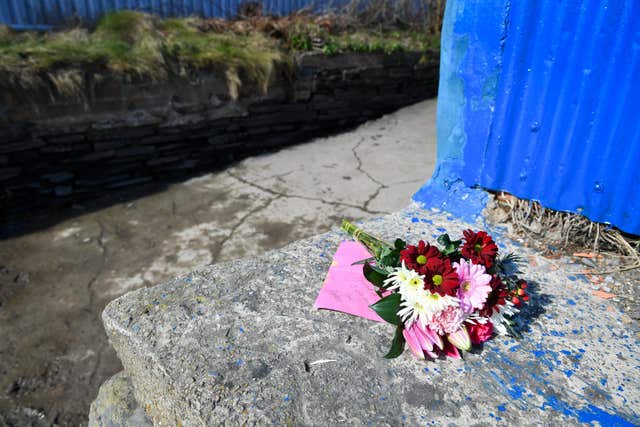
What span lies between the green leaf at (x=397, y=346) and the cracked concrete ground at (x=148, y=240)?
160 centimetres

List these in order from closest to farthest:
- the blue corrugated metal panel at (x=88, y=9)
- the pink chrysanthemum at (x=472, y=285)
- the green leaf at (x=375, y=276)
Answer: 1. the pink chrysanthemum at (x=472, y=285)
2. the green leaf at (x=375, y=276)
3. the blue corrugated metal panel at (x=88, y=9)

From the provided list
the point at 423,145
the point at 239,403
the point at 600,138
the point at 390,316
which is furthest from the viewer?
the point at 423,145

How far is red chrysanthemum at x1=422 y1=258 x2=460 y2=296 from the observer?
1119 mm

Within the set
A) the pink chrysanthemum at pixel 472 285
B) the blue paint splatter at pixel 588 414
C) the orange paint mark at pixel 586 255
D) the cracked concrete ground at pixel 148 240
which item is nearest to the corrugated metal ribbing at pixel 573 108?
the orange paint mark at pixel 586 255

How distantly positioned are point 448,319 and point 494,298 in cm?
16

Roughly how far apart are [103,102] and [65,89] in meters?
0.28

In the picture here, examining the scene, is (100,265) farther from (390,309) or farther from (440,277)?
(440,277)

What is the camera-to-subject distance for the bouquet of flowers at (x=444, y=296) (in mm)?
1135

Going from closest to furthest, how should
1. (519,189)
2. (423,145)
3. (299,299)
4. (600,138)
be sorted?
(299,299), (600,138), (519,189), (423,145)

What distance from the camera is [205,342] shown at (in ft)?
3.95

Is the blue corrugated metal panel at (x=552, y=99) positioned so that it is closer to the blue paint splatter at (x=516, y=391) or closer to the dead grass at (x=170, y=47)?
the blue paint splatter at (x=516, y=391)

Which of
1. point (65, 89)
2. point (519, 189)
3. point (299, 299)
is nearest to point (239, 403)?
point (299, 299)

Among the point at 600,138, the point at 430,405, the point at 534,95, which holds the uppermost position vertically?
the point at 534,95

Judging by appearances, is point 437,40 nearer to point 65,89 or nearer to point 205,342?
point 65,89
